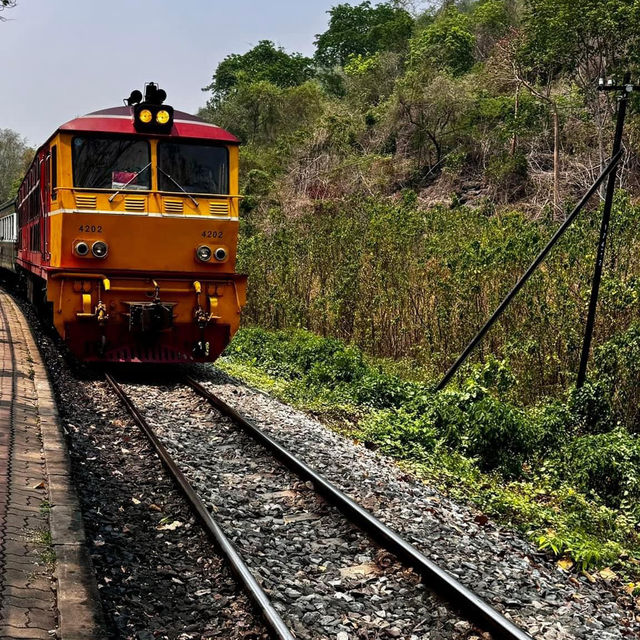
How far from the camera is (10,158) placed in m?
89.9

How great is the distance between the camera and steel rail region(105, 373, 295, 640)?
12.7 feet

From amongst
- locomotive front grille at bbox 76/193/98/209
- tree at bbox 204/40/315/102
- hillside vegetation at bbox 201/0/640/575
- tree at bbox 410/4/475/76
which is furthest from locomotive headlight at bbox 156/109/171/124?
tree at bbox 204/40/315/102

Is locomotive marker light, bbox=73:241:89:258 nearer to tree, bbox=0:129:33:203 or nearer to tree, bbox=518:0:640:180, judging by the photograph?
tree, bbox=518:0:640:180

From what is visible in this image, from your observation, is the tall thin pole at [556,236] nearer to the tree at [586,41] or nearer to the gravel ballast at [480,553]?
the gravel ballast at [480,553]

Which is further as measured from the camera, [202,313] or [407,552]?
[202,313]

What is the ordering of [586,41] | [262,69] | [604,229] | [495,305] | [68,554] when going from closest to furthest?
[68,554] < [604,229] < [495,305] < [586,41] < [262,69]

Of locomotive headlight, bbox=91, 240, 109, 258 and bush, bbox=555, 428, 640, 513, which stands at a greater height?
locomotive headlight, bbox=91, 240, 109, 258

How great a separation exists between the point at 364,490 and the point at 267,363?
7072 mm

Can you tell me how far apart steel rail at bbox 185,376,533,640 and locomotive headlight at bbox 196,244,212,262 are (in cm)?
402

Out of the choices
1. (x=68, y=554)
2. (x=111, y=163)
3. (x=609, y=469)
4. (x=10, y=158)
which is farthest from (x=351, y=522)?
(x=10, y=158)

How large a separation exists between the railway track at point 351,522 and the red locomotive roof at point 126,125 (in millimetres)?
4838

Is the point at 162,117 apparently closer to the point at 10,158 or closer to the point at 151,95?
A: the point at 151,95

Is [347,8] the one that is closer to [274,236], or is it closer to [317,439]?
[274,236]

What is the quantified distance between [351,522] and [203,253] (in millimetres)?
6347
